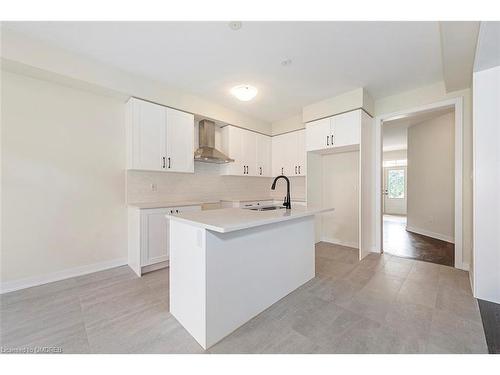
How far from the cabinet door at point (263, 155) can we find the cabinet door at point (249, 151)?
0.09m

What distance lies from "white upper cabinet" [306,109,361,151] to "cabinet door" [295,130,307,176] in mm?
441

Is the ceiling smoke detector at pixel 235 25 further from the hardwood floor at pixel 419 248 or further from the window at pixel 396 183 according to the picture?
the window at pixel 396 183

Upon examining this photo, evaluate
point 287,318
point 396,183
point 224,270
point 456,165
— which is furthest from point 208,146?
point 396,183

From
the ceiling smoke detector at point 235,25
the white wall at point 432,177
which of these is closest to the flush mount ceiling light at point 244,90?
the ceiling smoke detector at point 235,25

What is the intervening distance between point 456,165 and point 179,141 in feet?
13.2

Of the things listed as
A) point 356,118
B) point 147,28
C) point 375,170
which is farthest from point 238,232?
point 375,170

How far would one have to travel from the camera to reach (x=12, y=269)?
2225 mm

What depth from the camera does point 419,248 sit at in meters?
3.74

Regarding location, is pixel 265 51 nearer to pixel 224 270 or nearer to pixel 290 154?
pixel 224 270

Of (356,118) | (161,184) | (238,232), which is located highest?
(356,118)

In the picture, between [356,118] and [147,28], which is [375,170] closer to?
[356,118]
